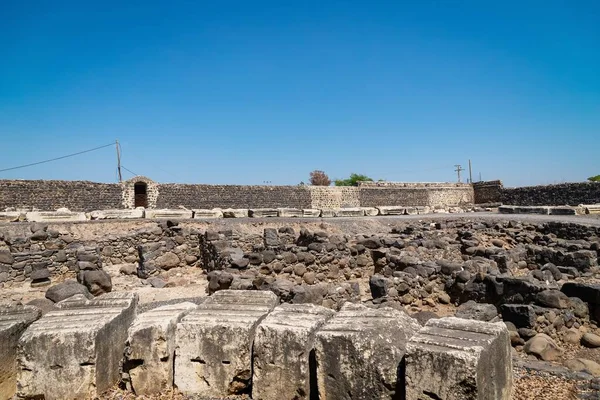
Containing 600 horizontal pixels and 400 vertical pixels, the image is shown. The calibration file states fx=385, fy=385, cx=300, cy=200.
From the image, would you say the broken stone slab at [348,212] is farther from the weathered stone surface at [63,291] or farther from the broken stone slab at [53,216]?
the weathered stone surface at [63,291]

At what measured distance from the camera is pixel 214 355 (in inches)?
127

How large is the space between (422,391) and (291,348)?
102 cm

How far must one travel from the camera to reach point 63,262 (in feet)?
38.4

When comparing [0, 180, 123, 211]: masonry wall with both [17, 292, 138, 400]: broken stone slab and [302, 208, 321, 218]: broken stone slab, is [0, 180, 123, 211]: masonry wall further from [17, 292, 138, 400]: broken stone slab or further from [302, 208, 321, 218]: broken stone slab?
[17, 292, 138, 400]: broken stone slab

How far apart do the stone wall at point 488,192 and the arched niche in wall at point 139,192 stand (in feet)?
98.3

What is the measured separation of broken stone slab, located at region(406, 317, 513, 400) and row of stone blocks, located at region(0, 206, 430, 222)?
17.9 m

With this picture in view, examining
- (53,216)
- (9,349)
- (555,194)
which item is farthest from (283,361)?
(555,194)

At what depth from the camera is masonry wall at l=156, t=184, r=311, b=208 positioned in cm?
2759

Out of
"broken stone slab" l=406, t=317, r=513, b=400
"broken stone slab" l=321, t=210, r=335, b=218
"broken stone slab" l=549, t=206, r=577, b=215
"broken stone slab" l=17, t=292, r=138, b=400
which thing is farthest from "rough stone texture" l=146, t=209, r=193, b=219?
"broken stone slab" l=549, t=206, r=577, b=215

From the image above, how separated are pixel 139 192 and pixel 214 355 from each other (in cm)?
2670

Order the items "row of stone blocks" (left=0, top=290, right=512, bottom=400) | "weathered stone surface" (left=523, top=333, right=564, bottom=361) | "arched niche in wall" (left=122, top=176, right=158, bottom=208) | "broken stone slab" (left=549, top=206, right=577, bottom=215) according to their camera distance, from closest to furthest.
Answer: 1. "row of stone blocks" (left=0, top=290, right=512, bottom=400)
2. "weathered stone surface" (left=523, top=333, right=564, bottom=361)
3. "broken stone slab" (left=549, top=206, right=577, bottom=215)
4. "arched niche in wall" (left=122, top=176, right=158, bottom=208)

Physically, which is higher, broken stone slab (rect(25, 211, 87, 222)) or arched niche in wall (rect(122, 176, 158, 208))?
arched niche in wall (rect(122, 176, 158, 208))

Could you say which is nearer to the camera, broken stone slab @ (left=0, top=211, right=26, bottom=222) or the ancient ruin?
the ancient ruin

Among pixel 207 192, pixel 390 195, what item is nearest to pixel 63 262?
pixel 207 192
